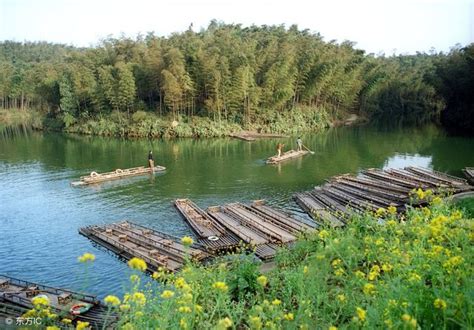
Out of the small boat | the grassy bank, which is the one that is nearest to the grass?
the small boat

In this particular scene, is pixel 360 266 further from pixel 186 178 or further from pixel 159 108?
pixel 159 108

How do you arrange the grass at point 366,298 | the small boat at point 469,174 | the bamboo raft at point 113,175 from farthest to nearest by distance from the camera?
the bamboo raft at point 113,175, the small boat at point 469,174, the grass at point 366,298

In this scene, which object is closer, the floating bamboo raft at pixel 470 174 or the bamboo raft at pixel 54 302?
the bamboo raft at pixel 54 302

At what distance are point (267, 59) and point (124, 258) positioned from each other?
38853 millimetres

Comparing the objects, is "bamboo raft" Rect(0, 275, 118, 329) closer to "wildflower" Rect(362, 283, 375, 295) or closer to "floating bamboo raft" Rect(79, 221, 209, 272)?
"floating bamboo raft" Rect(79, 221, 209, 272)

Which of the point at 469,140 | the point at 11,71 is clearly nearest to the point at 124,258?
the point at 469,140

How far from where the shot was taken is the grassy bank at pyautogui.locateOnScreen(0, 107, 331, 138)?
45.5 m

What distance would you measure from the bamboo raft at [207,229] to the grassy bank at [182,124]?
84.5 ft

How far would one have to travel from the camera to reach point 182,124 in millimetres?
45812

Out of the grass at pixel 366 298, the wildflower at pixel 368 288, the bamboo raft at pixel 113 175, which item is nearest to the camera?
the grass at pixel 366 298

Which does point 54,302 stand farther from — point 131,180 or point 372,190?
point 372,190

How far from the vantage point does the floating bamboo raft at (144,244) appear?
13.7 m

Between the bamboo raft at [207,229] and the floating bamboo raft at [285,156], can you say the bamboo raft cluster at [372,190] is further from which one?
the floating bamboo raft at [285,156]

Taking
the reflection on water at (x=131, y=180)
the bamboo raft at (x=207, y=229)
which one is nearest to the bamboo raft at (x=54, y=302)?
the reflection on water at (x=131, y=180)
